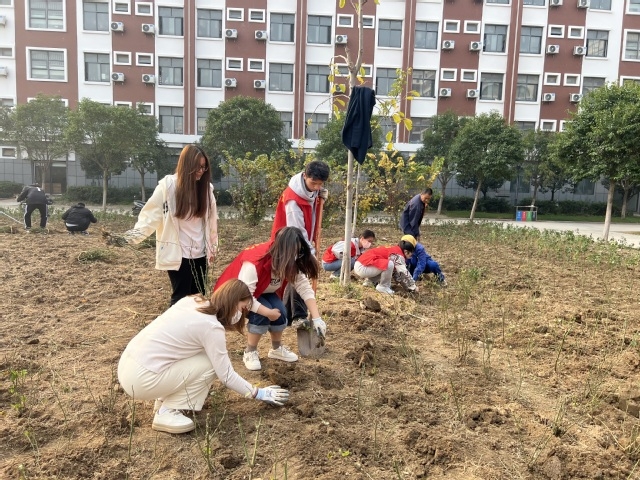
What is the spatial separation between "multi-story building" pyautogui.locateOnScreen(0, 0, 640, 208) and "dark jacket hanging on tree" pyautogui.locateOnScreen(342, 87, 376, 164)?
21.7m

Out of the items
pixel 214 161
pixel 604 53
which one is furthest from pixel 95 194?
pixel 604 53

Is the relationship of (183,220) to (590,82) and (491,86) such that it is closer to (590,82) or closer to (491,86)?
(491,86)

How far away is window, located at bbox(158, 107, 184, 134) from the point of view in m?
27.0

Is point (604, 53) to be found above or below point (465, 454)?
above

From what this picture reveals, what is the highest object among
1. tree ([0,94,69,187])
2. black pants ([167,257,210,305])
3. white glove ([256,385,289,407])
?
tree ([0,94,69,187])

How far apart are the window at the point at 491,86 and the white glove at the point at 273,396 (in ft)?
93.7

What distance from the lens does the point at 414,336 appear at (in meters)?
4.14

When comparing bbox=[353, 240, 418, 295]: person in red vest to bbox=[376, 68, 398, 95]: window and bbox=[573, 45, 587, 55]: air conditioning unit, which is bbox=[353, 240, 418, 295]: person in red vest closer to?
bbox=[376, 68, 398, 95]: window

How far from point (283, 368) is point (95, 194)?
24.0 meters

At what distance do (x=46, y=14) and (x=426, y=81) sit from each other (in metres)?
20.5

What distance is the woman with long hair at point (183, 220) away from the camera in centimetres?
318

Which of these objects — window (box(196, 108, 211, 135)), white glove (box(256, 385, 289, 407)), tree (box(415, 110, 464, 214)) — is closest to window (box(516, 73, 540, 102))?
tree (box(415, 110, 464, 214))

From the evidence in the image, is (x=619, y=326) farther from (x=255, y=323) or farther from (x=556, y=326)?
(x=255, y=323)

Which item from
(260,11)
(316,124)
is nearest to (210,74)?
(260,11)
